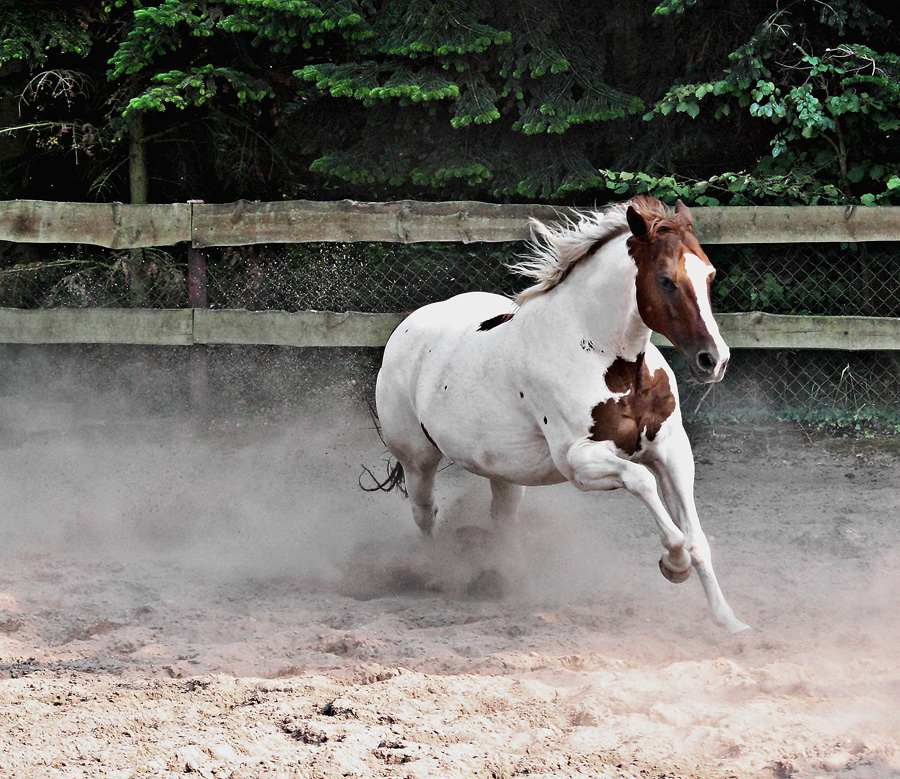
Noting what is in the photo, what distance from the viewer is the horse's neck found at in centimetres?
385

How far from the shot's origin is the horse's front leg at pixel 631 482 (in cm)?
366

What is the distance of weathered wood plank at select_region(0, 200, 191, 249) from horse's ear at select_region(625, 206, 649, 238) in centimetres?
420

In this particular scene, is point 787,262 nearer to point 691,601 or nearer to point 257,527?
point 691,601

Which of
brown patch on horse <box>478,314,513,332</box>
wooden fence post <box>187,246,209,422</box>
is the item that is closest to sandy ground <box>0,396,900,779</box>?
wooden fence post <box>187,246,209,422</box>

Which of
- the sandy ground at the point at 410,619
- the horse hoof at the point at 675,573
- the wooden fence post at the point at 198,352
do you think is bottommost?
the sandy ground at the point at 410,619

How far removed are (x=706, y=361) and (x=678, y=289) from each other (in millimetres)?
284

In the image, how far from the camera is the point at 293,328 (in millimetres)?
6852

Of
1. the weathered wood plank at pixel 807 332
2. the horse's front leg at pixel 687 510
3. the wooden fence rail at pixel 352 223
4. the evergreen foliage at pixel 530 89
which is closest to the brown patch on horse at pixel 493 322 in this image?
the horse's front leg at pixel 687 510

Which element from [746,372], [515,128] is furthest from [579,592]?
[515,128]

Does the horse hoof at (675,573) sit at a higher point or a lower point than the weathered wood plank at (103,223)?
lower

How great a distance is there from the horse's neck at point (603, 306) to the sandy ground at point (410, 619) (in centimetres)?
118

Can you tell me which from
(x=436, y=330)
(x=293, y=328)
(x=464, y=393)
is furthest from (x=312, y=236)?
(x=464, y=393)

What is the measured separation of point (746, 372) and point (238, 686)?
4.61 m

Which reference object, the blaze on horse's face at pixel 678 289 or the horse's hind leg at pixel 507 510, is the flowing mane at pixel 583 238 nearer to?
the blaze on horse's face at pixel 678 289
